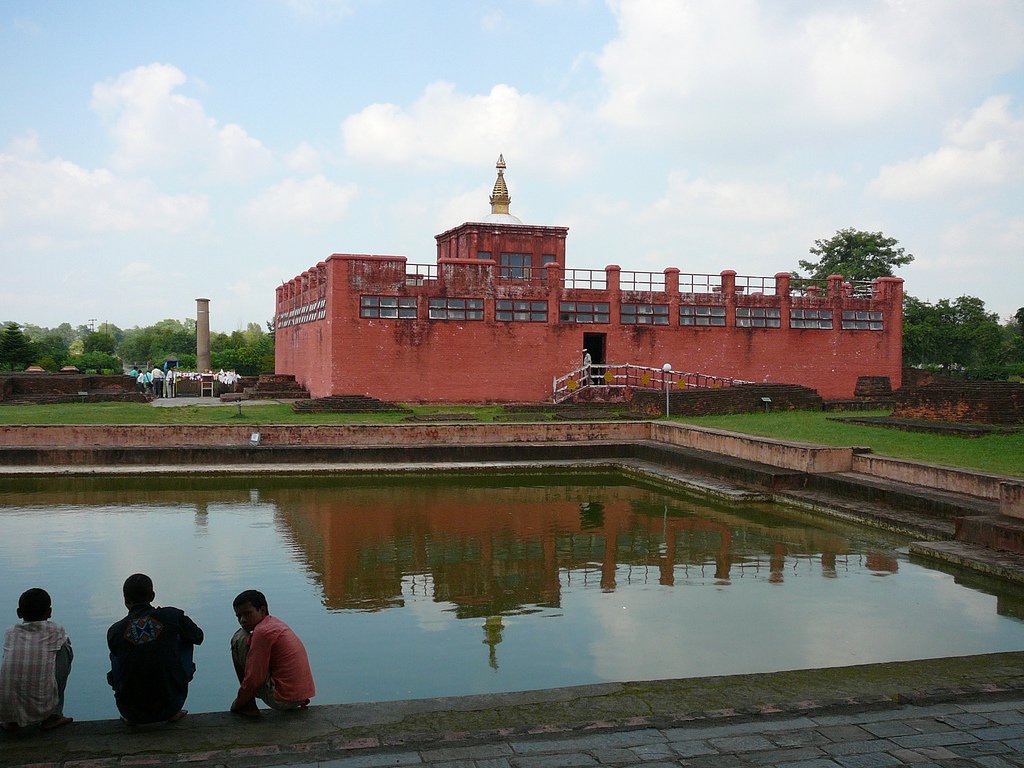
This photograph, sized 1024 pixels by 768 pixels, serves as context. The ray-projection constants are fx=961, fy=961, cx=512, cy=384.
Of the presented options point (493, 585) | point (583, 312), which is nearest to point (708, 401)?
point (583, 312)

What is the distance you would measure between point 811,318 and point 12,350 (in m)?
41.4

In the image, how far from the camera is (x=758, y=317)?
31.9 m

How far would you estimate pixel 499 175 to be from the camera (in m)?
35.8

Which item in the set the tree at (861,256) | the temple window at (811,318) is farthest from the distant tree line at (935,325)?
the temple window at (811,318)

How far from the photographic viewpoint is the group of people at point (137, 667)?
5.23 m

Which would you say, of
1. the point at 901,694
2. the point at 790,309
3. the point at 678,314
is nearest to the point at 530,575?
the point at 901,694

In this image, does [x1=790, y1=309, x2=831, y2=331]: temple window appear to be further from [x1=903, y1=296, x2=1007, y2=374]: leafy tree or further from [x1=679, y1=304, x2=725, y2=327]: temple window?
[x1=903, y1=296, x2=1007, y2=374]: leafy tree

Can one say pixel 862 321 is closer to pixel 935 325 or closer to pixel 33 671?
pixel 935 325

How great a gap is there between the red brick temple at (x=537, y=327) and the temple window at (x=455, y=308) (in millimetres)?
30

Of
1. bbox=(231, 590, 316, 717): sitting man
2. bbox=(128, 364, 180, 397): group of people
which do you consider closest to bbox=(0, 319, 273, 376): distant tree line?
bbox=(128, 364, 180, 397): group of people

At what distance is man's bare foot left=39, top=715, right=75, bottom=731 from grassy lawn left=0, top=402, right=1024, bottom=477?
12.0m

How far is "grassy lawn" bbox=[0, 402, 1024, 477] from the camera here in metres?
15.1

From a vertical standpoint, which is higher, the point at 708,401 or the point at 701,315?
the point at 701,315

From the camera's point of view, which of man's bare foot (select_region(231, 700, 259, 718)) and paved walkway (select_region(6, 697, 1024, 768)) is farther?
man's bare foot (select_region(231, 700, 259, 718))
